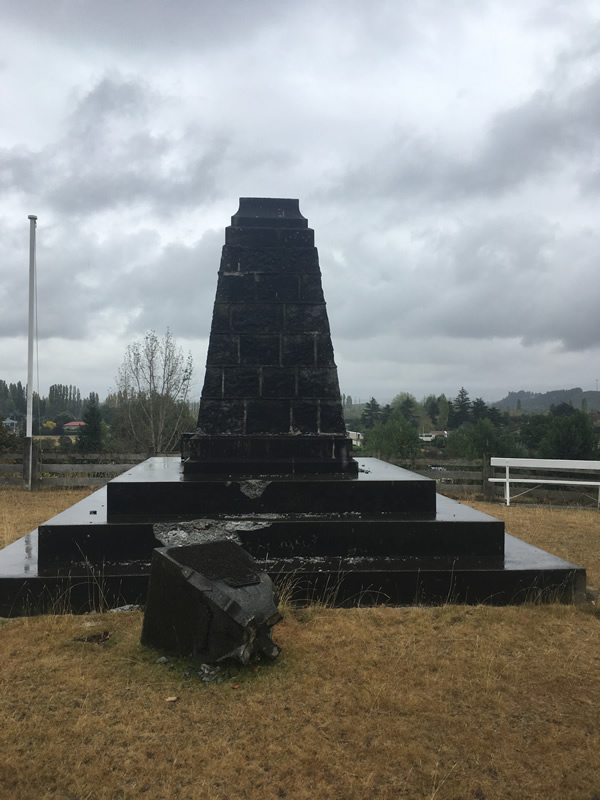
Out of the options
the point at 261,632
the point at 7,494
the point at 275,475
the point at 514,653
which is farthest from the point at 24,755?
the point at 7,494

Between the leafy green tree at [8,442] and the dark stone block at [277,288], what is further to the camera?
the leafy green tree at [8,442]

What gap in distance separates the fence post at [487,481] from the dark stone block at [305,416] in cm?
624

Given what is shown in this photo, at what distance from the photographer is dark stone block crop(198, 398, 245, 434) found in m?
6.30

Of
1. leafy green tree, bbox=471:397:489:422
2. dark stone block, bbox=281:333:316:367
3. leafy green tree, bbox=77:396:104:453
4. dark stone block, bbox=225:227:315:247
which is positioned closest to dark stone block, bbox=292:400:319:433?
dark stone block, bbox=281:333:316:367

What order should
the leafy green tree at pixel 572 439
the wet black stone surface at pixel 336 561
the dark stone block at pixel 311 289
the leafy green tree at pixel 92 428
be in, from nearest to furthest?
1. the wet black stone surface at pixel 336 561
2. the dark stone block at pixel 311 289
3. the leafy green tree at pixel 572 439
4. the leafy green tree at pixel 92 428

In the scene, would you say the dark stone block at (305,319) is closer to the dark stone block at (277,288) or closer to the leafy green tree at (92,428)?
the dark stone block at (277,288)

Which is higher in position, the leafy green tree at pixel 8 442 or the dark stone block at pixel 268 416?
the dark stone block at pixel 268 416

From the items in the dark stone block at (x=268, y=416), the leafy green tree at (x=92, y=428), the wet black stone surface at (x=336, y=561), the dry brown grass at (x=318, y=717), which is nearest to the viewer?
the dry brown grass at (x=318, y=717)

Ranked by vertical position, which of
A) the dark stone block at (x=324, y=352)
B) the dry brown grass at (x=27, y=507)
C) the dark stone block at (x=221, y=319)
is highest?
the dark stone block at (x=221, y=319)

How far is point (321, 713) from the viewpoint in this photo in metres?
2.85

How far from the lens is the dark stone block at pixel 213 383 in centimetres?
636

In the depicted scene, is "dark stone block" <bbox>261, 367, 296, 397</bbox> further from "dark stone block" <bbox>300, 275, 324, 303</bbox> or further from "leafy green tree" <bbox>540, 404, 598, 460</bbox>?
"leafy green tree" <bbox>540, 404, 598, 460</bbox>

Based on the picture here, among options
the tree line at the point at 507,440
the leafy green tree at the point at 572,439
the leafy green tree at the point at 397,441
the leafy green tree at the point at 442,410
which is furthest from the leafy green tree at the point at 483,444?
the leafy green tree at the point at 442,410

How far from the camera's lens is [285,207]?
23.6 feet
